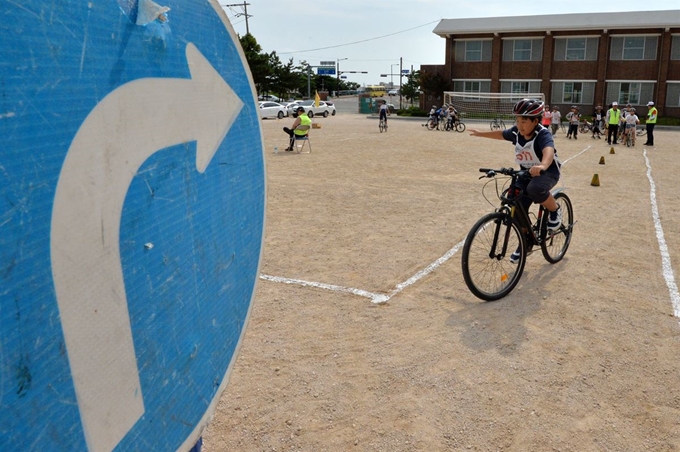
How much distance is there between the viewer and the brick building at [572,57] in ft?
145

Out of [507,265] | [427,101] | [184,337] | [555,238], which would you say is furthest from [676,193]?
[427,101]

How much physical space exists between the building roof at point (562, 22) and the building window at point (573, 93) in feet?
14.5

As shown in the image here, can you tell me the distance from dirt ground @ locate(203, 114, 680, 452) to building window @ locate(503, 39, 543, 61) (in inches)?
1710

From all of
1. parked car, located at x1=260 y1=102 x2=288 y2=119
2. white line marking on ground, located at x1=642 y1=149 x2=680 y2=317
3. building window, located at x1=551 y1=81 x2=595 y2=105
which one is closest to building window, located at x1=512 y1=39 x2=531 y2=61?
building window, located at x1=551 y1=81 x2=595 y2=105

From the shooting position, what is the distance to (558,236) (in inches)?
252

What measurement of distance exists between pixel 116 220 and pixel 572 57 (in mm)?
51691

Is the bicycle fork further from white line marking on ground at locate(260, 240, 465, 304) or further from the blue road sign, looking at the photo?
the blue road sign

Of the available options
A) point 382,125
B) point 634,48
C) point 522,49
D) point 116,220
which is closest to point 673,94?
point 634,48

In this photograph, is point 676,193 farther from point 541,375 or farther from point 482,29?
point 482,29

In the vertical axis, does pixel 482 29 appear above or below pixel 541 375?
above

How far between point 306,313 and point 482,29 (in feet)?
160

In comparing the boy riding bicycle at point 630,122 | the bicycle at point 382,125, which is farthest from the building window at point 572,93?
the boy riding bicycle at point 630,122

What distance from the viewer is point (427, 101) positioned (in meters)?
52.8

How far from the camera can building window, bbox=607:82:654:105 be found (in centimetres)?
4469
